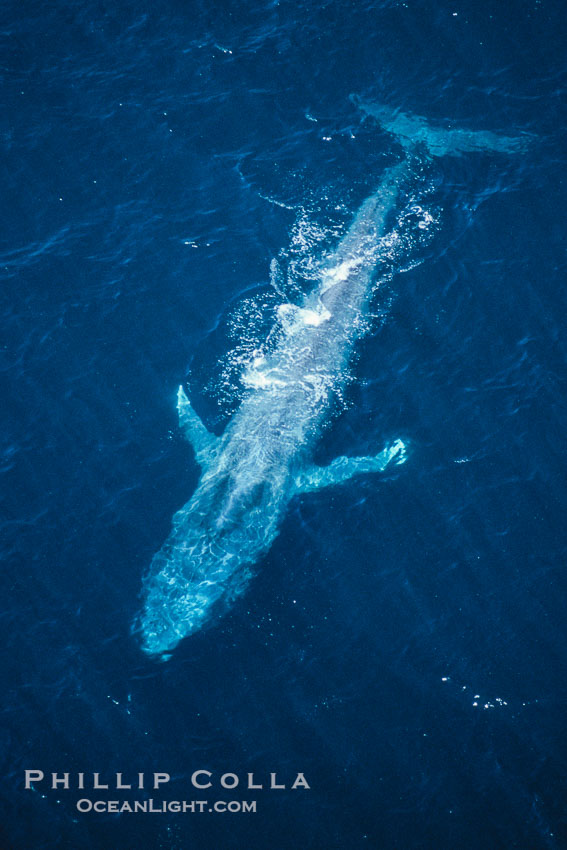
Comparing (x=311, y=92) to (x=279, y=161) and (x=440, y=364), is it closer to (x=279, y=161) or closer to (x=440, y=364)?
(x=279, y=161)

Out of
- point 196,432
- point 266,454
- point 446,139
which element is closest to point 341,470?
point 266,454

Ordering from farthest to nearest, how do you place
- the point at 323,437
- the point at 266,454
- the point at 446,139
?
1. the point at 446,139
2. the point at 323,437
3. the point at 266,454

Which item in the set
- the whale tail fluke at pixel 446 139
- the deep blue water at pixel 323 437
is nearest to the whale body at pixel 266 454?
the deep blue water at pixel 323 437

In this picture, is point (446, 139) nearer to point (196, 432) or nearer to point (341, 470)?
point (341, 470)

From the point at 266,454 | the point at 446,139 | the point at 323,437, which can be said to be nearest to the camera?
the point at 266,454

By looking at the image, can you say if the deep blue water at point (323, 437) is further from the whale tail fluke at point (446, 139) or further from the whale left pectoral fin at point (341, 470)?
the whale tail fluke at point (446, 139)
